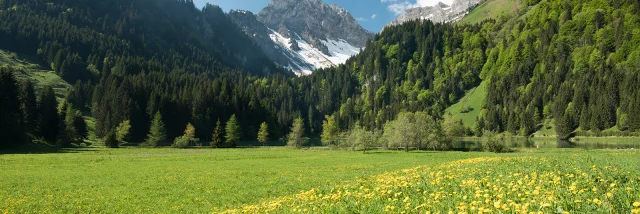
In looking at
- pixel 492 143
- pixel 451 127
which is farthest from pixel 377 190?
pixel 451 127

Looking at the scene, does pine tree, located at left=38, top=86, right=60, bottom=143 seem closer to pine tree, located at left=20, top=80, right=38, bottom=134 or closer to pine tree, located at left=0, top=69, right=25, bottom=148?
pine tree, located at left=20, top=80, right=38, bottom=134

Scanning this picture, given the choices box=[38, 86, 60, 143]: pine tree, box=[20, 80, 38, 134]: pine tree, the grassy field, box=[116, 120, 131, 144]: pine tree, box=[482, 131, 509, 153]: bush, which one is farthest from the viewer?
box=[116, 120, 131, 144]: pine tree

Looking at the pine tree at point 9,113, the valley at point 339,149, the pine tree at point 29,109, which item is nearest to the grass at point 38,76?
the valley at point 339,149

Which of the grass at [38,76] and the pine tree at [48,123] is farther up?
the grass at [38,76]

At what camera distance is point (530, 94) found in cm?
18062

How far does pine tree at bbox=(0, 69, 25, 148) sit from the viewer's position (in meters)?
78.6

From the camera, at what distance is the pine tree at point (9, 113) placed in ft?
258

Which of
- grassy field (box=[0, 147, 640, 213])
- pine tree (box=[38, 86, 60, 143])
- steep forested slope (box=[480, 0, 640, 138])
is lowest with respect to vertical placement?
grassy field (box=[0, 147, 640, 213])

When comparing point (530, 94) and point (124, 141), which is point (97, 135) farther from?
point (530, 94)

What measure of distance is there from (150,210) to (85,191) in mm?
11030

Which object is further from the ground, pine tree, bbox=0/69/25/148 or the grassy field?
pine tree, bbox=0/69/25/148

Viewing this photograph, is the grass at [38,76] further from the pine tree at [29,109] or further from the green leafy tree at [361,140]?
the green leafy tree at [361,140]

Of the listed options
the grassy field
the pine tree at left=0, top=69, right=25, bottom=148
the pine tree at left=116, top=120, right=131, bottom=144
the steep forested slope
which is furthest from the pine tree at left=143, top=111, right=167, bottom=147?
the steep forested slope

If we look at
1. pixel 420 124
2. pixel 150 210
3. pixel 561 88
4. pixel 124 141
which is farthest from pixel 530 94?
pixel 150 210
